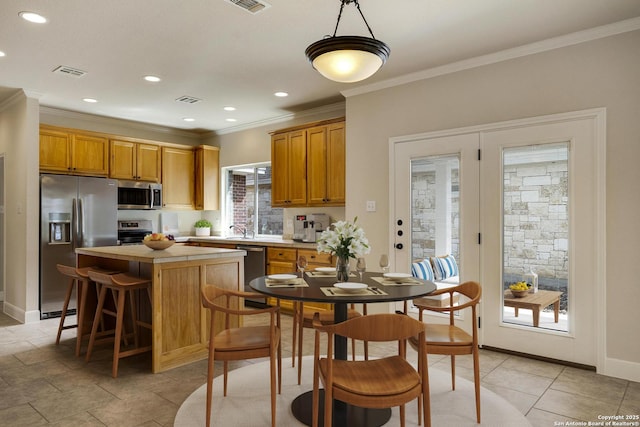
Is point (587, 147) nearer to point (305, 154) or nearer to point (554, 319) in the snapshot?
point (554, 319)

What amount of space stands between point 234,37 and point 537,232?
2.94 m

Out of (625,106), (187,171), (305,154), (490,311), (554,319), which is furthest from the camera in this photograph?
(187,171)

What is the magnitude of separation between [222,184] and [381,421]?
530cm

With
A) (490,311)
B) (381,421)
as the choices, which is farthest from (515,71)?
(381,421)

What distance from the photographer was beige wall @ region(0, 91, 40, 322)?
15.7 feet

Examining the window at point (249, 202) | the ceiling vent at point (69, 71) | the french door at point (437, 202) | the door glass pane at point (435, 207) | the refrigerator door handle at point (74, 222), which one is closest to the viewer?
the french door at point (437, 202)

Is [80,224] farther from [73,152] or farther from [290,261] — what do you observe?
[290,261]

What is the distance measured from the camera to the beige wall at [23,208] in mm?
4781

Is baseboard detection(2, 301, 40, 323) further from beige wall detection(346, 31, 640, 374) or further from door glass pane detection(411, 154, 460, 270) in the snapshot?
door glass pane detection(411, 154, 460, 270)

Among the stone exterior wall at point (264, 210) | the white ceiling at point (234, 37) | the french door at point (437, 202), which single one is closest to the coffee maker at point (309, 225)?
the stone exterior wall at point (264, 210)

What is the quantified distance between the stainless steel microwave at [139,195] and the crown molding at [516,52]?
133 inches

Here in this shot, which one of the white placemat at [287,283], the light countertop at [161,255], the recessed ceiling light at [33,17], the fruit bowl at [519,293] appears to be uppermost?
the recessed ceiling light at [33,17]

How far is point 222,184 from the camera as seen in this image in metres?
7.00

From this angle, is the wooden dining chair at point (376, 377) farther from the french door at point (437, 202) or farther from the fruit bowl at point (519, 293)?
the french door at point (437, 202)
